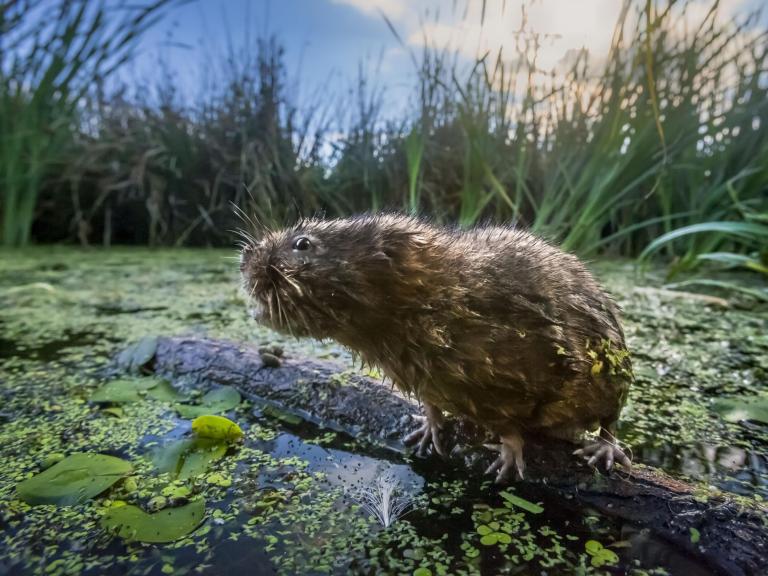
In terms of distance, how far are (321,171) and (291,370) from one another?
148 inches

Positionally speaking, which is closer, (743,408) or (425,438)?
(425,438)

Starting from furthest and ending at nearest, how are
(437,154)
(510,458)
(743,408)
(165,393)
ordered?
1. (437,154)
2. (165,393)
3. (743,408)
4. (510,458)

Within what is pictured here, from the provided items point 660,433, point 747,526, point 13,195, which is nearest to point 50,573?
point 747,526

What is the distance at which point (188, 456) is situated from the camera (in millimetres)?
1180

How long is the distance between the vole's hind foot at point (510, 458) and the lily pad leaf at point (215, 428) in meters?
0.57

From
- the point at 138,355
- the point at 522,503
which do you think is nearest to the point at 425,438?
the point at 522,503

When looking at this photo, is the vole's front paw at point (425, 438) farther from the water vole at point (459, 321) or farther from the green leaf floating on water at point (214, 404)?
the green leaf floating on water at point (214, 404)

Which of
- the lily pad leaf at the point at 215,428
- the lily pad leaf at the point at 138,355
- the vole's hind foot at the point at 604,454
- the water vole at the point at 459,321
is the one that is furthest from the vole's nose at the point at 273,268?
the lily pad leaf at the point at 138,355

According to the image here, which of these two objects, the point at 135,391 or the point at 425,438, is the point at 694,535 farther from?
the point at 135,391

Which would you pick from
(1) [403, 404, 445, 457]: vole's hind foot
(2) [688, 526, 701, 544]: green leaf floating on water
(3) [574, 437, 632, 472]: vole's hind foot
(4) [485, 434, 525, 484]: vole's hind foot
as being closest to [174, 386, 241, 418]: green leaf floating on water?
(1) [403, 404, 445, 457]: vole's hind foot

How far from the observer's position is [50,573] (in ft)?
2.67

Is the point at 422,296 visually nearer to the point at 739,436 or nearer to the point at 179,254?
the point at 739,436

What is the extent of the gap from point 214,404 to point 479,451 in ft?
2.38

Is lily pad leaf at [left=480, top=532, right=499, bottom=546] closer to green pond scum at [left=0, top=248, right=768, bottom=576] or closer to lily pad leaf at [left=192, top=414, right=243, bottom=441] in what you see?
green pond scum at [left=0, top=248, right=768, bottom=576]
